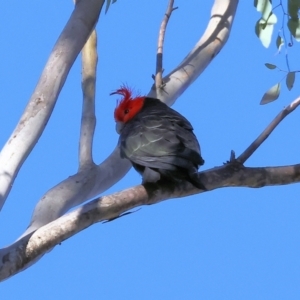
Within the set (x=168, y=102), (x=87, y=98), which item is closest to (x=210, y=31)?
(x=168, y=102)

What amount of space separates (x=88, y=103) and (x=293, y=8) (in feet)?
2.90

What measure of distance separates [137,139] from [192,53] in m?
0.77

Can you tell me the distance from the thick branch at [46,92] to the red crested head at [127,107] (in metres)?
0.72

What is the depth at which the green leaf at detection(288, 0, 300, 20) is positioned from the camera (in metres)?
2.83

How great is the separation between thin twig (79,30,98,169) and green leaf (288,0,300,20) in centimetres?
83

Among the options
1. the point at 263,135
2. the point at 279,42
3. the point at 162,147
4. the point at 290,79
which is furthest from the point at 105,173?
the point at 279,42

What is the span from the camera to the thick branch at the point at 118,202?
2.04m

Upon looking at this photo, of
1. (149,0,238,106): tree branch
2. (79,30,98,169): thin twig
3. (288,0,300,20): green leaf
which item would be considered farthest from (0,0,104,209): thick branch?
(288,0,300,20): green leaf

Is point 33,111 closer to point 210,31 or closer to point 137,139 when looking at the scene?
point 137,139

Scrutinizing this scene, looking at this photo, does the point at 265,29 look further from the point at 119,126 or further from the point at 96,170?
the point at 96,170

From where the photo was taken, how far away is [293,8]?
2848 mm

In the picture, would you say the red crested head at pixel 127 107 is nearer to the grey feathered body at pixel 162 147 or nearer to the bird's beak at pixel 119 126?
the bird's beak at pixel 119 126

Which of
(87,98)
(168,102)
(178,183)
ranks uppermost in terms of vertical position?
(168,102)

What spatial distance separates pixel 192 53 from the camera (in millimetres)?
3348
